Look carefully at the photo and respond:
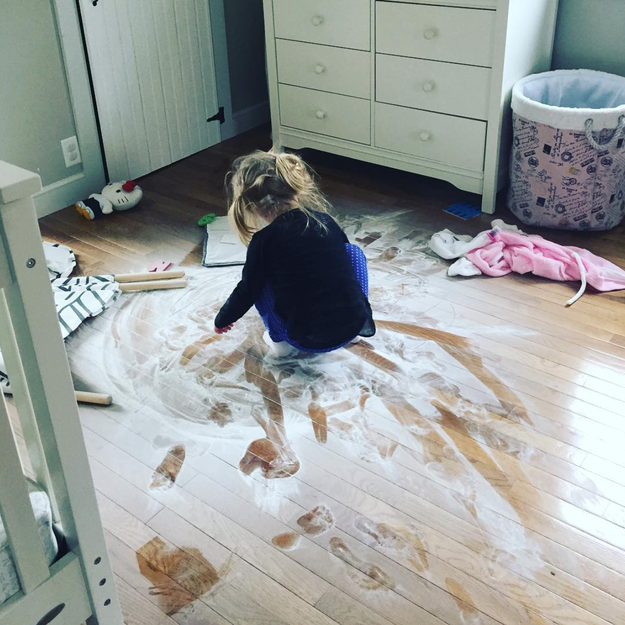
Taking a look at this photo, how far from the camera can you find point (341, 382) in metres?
1.98

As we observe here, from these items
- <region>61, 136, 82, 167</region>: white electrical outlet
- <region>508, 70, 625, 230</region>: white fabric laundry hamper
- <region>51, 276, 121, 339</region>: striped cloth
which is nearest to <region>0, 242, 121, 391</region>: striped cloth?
<region>51, 276, 121, 339</region>: striped cloth

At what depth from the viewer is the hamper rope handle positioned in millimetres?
2400

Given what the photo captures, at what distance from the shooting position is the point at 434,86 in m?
2.69

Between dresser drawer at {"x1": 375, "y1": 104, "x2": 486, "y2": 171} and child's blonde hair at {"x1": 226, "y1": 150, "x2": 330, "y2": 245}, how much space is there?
3.22 feet

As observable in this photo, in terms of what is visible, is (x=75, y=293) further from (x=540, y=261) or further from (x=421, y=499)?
(x=540, y=261)

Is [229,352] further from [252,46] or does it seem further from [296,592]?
[252,46]

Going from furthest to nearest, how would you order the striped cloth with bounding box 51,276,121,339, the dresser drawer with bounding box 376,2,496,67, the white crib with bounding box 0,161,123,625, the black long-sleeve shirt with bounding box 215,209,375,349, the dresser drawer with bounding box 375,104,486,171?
the dresser drawer with bounding box 375,104,486,171
the dresser drawer with bounding box 376,2,496,67
the striped cloth with bounding box 51,276,121,339
the black long-sleeve shirt with bounding box 215,209,375,349
the white crib with bounding box 0,161,123,625

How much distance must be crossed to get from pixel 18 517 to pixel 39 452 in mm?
136

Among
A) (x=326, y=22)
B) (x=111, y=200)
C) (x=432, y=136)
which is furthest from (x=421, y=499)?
(x=326, y=22)

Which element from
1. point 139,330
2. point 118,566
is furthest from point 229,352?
point 118,566

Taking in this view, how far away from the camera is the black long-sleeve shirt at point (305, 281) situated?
6.10ft

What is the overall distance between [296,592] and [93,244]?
1.66 metres

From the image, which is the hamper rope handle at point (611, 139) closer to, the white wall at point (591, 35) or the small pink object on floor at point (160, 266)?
the white wall at point (591, 35)

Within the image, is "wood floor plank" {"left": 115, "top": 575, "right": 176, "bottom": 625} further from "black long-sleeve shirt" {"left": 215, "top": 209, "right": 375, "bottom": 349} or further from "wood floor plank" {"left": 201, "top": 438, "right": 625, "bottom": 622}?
"black long-sleeve shirt" {"left": 215, "top": 209, "right": 375, "bottom": 349}
